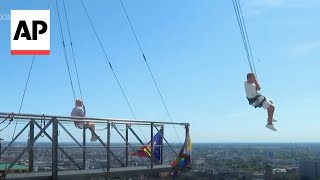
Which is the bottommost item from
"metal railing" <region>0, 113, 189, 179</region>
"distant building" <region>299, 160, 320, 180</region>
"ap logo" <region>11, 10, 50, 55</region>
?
"distant building" <region>299, 160, 320, 180</region>

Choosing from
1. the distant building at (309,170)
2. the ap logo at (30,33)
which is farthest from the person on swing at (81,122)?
the distant building at (309,170)

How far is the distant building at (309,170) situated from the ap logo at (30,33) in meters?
49.7

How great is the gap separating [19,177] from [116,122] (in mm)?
3408

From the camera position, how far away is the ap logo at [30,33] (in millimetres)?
16750

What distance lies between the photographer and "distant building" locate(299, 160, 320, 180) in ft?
202

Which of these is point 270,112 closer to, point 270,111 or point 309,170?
point 270,111

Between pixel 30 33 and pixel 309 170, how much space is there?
Result: 53.6 metres

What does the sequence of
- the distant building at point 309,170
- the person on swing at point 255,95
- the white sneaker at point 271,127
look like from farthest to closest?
the distant building at point 309,170, the white sneaker at point 271,127, the person on swing at point 255,95

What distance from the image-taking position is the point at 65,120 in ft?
37.4

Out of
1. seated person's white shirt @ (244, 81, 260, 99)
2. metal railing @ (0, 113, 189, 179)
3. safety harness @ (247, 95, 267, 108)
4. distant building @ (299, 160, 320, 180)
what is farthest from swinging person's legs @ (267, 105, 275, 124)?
distant building @ (299, 160, 320, 180)

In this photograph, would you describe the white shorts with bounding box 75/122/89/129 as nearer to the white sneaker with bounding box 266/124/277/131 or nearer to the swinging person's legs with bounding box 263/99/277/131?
the swinging person's legs with bounding box 263/99/277/131

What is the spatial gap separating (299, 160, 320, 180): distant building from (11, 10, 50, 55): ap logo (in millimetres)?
49688

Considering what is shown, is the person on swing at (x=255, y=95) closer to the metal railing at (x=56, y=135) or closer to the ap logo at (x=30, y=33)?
the metal railing at (x=56, y=135)

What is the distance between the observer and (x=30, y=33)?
56.0ft
